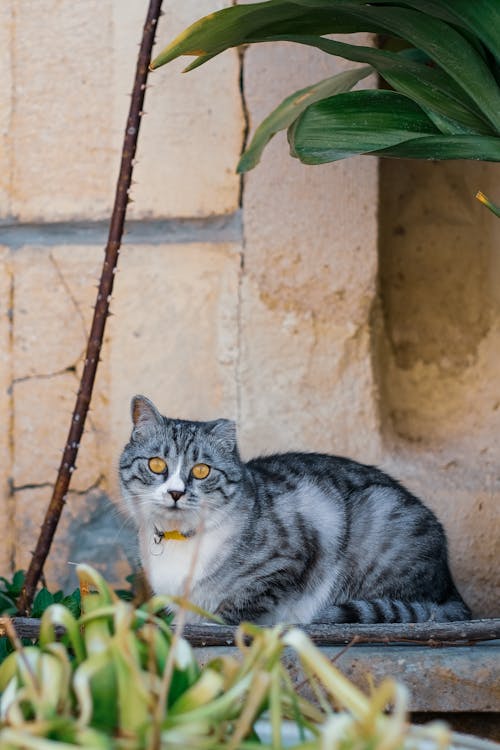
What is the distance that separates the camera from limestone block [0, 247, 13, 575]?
312 cm

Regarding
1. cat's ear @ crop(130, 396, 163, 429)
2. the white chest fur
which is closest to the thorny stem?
cat's ear @ crop(130, 396, 163, 429)

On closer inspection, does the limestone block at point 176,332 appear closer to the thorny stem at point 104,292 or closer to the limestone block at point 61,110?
the limestone block at point 61,110

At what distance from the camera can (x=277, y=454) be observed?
2.92 metres

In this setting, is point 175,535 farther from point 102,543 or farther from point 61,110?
point 61,110

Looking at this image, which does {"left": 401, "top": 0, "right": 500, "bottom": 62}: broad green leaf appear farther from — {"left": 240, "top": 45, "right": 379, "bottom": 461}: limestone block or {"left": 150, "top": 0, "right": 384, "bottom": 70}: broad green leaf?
{"left": 240, "top": 45, "right": 379, "bottom": 461}: limestone block

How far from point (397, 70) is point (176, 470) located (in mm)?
1049

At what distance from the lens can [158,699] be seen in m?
0.90

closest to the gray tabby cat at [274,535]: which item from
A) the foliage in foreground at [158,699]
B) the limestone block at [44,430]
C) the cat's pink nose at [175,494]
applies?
the cat's pink nose at [175,494]

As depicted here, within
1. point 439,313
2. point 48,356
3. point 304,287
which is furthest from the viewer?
point 439,313

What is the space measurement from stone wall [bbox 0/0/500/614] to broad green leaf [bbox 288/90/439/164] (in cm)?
65

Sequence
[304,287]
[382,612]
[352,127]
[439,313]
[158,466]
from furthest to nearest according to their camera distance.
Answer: [439,313], [304,287], [158,466], [382,612], [352,127]

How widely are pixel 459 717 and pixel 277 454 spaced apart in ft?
3.11

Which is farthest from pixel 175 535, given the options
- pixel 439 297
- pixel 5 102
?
pixel 5 102

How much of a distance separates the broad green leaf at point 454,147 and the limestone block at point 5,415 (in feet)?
4.55
